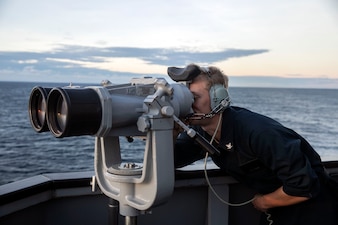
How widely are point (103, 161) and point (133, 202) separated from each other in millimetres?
234

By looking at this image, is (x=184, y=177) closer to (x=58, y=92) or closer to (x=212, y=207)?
(x=212, y=207)

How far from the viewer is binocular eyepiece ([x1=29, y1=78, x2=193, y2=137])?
1511mm

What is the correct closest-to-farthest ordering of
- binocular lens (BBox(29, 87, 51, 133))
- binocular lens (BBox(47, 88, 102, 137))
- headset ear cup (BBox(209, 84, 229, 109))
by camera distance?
1. binocular lens (BBox(47, 88, 102, 137))
2. binocular lens (BBox(29, 87, 51, 133))
3. headset ear cup (BBox(209, 84, 229, 109))

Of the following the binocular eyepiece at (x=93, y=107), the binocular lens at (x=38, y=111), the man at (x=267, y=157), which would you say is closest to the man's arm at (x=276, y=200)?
the man at (x=267, y=157)

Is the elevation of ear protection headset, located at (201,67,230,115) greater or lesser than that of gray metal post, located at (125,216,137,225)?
greater

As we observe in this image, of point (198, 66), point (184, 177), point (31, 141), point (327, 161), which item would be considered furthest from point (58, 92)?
point (31, 141)

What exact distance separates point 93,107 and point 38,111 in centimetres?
33

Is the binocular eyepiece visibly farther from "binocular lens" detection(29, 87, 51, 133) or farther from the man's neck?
the man's neck

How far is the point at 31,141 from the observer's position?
34.3 meters

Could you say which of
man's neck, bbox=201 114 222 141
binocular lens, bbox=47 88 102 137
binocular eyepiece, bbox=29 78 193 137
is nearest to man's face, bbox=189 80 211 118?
man's neck, bbox=201 114 222 141

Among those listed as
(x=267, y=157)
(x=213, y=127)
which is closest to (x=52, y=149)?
(x=213, y=127)

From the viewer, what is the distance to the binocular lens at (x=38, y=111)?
1.70 m

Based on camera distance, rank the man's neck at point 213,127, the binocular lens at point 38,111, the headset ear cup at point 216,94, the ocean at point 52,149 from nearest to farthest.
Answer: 1. the binocular lens at point 38,111
2. the headset ear cup at point 216,94
3. the man's neck at point 213,127
4. the ocean at point 52,149

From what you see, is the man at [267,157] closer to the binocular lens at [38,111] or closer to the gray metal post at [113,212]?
the gray metal post at [113,212]
